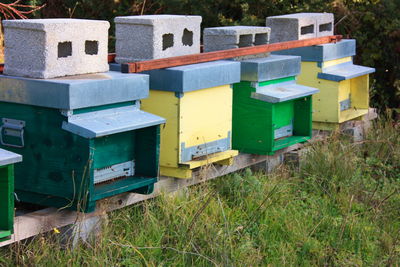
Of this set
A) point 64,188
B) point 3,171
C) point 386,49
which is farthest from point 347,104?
point 3,171

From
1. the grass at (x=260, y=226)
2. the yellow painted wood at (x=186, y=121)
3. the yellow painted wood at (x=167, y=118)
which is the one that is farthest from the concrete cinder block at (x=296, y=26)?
the yellow painted wood at (x=167, y=118)

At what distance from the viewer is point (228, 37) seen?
17.8ft

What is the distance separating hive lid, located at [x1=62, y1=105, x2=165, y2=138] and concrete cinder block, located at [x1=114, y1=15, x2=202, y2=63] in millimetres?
585

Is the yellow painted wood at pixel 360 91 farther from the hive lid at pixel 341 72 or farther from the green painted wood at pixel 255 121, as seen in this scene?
the green painted wood at pixel 255 121

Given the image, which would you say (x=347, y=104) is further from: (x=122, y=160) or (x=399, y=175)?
(x=122, y=160)

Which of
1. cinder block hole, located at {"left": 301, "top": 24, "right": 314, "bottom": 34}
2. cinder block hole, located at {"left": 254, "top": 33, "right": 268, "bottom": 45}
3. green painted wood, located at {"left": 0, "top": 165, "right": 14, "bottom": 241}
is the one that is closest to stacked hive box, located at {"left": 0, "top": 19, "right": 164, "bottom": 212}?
green painted wood, located at {"left": 0, "top": 165, "right": 14, "bottom": 241}

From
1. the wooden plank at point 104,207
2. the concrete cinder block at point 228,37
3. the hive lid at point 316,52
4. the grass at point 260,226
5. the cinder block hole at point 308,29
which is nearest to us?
the wooden plank at point 104,207

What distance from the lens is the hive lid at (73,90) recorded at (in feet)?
12.4

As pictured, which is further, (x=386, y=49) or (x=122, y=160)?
(x=386, y=49)

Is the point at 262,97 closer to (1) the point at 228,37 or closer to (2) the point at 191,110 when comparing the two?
(1) the point at 228,37

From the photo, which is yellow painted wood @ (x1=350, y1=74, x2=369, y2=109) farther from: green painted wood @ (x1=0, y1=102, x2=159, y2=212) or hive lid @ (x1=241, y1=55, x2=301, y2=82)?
green painted wood @ (x1=0, y1=102, x2=159, y2=212)

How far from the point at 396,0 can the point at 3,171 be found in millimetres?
5640

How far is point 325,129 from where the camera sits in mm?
6504

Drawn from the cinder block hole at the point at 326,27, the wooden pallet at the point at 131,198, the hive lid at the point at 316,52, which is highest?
the cinder block hole at the point at 326,27
